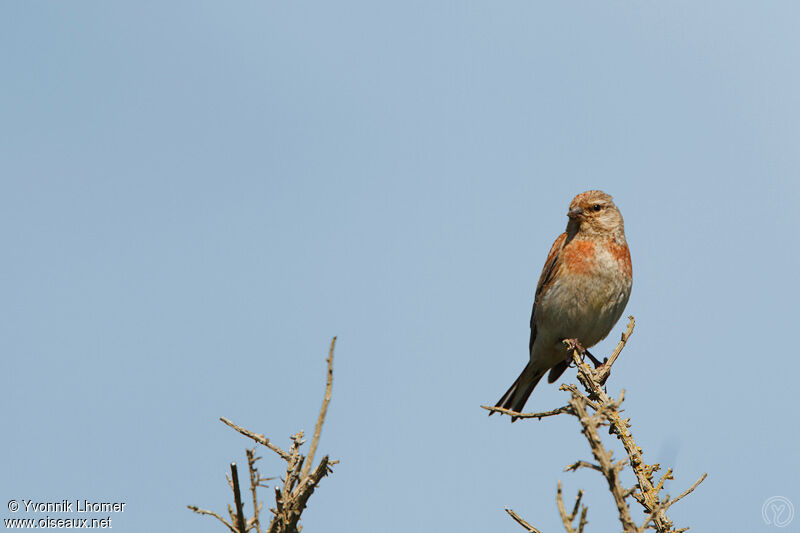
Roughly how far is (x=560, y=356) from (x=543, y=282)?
0.67 m

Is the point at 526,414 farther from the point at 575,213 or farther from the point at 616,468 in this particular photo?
the point at 575,213

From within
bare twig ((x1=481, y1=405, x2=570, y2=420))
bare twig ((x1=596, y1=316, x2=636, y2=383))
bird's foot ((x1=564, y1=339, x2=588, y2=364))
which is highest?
bird's foot ((x1=564, y1=339, x2=588, y2=364))

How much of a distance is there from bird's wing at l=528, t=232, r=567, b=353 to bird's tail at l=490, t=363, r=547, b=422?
209 millimetres

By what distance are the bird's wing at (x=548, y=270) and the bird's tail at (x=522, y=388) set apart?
0.21 m

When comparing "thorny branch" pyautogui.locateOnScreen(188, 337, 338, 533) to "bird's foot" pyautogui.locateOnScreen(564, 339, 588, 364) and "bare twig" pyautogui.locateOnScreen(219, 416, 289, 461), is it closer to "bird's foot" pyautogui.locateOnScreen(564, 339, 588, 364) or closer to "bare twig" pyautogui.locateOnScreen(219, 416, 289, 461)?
"bare twig" pyautogui.locateOnScreen(219, 416, 289, 461)

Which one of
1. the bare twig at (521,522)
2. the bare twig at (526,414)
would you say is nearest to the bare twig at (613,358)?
the bare twig at (526,414)

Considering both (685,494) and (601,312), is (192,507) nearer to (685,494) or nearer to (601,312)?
(685,494)

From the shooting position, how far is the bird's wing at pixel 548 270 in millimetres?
7758

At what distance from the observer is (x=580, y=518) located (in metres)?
2.37

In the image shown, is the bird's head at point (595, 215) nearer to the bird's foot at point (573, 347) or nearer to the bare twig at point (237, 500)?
the bird's foot at point (573, 347)

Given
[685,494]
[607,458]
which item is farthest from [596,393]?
[607,458]

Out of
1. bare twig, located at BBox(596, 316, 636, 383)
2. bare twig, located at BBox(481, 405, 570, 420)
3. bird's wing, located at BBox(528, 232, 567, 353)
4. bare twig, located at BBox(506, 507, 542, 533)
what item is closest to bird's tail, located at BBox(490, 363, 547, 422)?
bird's wing, located at BBox(528, 232, 567, 353)

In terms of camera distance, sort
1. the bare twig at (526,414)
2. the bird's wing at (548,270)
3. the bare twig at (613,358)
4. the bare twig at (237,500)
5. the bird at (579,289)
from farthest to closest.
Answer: the bird's wing at (548,270)
the bird at (579,289)
the bare twig at (613,358)
the bare twig at (526,414)
the bare twig at (237,500)

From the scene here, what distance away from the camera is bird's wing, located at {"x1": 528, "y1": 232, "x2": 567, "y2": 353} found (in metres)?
7.76
